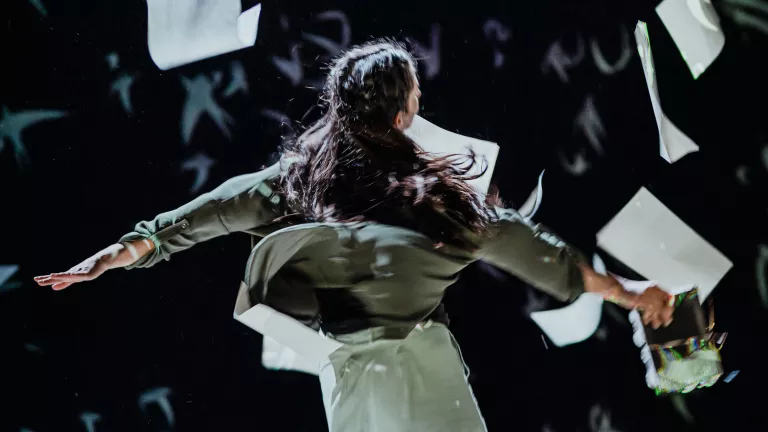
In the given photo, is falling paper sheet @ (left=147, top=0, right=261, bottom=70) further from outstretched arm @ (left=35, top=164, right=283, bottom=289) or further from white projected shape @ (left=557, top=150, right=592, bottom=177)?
white projected shape @ (left=557, top=150, right=592, bottom=177)

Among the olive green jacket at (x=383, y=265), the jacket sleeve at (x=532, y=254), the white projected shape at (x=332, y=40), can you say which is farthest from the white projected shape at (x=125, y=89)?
the jacket sleeve at (x=532, y=254)

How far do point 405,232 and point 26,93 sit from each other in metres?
0.84

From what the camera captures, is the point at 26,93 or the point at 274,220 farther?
the point at 26,93

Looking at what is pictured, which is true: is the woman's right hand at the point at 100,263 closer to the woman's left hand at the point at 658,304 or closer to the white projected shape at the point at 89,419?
the white projected shape at the point at 89,419

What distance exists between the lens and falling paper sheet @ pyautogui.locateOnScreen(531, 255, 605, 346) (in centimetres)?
138

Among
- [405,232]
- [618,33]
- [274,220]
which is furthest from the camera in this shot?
[618,33]

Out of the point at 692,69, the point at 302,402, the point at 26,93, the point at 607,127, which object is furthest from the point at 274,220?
the point at 692,69

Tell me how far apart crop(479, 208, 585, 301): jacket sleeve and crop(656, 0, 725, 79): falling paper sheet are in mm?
715

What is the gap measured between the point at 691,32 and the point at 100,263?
1.16 m

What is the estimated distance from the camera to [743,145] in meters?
1.46

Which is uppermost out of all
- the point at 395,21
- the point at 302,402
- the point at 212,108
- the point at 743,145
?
the point at 395,21

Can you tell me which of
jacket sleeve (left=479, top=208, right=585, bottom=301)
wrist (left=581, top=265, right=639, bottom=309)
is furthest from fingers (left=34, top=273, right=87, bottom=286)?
wrist (left=581, top=265, right=639, bottom=309)

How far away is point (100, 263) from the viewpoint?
1.04 m

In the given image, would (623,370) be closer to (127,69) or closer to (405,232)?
(405,232)
